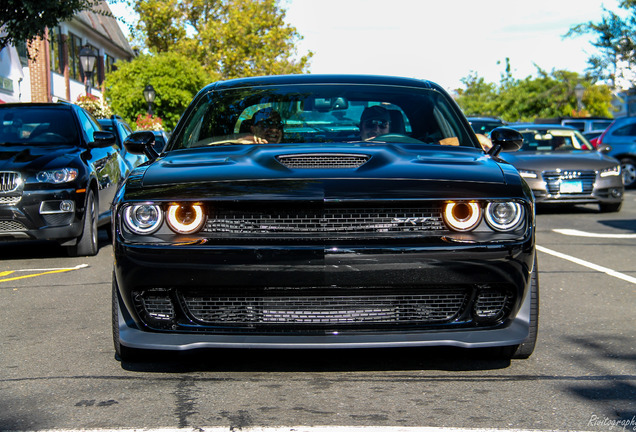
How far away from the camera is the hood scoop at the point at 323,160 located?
169 inches

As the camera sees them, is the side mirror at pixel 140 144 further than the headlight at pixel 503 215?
Yes

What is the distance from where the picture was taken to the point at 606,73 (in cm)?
3647

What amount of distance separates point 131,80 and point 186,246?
107ft

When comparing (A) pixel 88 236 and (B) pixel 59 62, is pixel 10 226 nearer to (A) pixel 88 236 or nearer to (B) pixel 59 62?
(A) pixel 88 236

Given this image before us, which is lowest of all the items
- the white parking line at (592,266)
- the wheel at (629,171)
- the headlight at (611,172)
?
the wheel at (629,171)

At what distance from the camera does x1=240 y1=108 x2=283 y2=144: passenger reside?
5.38 meters

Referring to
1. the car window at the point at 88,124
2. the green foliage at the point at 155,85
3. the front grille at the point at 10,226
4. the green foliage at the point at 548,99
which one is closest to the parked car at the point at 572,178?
the car window at the point at 88,124

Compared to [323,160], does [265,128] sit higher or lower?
higher

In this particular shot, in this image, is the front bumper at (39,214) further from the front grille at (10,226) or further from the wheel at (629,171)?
the wheel at (629,171)

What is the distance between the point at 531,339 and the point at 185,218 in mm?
1740

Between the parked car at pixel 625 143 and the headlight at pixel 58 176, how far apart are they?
14.9 meters

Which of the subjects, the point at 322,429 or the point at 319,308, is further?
the point at 319,308

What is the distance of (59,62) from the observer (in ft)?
109

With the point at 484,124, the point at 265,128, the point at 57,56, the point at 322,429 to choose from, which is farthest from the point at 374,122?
the point at 57,56
